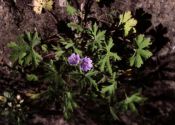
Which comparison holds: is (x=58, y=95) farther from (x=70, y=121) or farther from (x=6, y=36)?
(x=6, y=36)

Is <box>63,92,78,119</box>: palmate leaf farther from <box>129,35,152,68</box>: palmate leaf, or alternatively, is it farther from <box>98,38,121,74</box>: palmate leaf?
<box>129,35,152,68</box>: palmate leaf

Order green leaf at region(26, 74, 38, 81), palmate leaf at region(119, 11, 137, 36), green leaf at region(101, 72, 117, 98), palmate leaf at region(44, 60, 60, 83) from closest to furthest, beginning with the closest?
1. palmate leaf at region(44, 60, 60, 83)
2. green leaf at region(101, 72, 117, 98)
3. green leaf at region(26, 74, 38, 81)
4. palmate leaf at region(119, 11, 137, 36)

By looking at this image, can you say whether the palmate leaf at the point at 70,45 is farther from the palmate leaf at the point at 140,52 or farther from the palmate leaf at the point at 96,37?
the palmate leaf at the point at 140,52

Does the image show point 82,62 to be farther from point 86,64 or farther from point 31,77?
point 31,77

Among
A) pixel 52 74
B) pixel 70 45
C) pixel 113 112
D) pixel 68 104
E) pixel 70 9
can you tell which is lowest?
pixel 113 112

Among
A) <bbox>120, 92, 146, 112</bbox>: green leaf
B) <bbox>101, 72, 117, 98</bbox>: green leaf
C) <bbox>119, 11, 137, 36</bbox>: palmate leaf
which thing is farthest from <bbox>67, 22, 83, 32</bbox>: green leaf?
<bbox>120, 92, 146, 112</bbox>: green leaf

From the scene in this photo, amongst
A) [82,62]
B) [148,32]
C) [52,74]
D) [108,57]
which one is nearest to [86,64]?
[82,62]

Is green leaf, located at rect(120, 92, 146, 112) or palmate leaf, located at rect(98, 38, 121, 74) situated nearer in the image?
palmate leaf, located at rect(98, 38, 121, 74)
